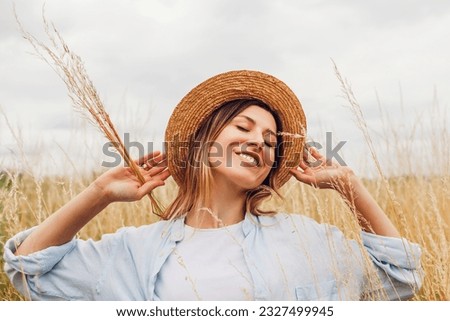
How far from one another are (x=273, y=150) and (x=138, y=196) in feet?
1.65

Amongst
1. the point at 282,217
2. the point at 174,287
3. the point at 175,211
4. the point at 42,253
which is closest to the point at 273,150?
the point at 282,217

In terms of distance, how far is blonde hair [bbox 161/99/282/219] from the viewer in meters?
2.30

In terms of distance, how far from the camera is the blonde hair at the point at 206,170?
230cm

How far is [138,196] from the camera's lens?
228 cm

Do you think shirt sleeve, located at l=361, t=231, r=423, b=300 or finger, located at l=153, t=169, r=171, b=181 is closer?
shirt sleeve, located at l=361, t=231, r=423, b=300

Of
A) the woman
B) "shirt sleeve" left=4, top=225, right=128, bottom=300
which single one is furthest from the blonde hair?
"shirt sleeve" left=4, top=225, right=128, bottom=300

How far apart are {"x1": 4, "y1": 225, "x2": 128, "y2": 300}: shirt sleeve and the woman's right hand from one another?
0.67ft

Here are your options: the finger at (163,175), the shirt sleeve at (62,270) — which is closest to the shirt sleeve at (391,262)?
the finger at (163,175)

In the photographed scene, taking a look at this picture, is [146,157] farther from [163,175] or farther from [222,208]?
[222,208]

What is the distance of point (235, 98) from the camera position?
7.55 feet

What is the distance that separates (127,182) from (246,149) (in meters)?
0.44

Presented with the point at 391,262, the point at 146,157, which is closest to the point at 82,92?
the point at 146,157

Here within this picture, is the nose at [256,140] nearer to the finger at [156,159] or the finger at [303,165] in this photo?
the finger at [303,165]

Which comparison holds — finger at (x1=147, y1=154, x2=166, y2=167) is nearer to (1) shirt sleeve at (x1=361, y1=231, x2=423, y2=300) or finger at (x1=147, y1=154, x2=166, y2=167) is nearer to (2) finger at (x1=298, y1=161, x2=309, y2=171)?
(2) finger at (x1=298, y1=161, x2=309, y2=171)
